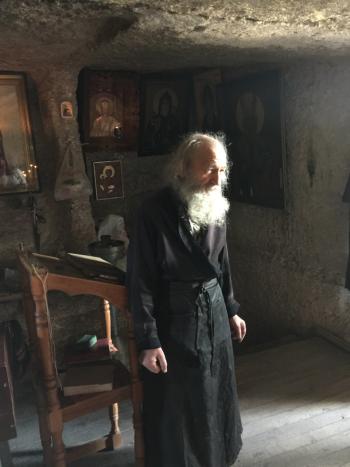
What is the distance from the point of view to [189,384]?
71.6 inches

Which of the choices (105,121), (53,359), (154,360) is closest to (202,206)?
(154,360)

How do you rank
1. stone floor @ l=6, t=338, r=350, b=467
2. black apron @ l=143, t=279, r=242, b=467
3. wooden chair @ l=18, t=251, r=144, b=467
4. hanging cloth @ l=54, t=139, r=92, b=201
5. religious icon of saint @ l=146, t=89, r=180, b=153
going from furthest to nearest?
religious icon of saint @ l=146, t=89, r=180, b=153 < hanging cloth @ l=54, t=139, r=92, b=201 < stone floor @ l=6, t=338, r=350, b=467 < black apron @ l=143, t=279, r=242, b=467 < wooden chair @ l=18, t=251, r=144, b=467

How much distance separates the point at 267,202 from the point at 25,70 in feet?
7.31

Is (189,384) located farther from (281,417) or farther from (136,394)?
(281,417)

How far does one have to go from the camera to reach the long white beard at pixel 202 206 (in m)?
1.79

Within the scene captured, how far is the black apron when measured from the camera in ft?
5.86

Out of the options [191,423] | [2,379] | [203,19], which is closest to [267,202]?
[203,19]

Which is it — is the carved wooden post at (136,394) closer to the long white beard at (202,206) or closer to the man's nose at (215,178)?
the long white beard at (202,206)

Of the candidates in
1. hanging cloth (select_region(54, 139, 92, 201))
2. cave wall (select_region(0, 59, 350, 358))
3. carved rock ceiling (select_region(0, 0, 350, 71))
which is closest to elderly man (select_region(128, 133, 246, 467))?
carved rock ceiling (select_region(0, 0, 350, 71))

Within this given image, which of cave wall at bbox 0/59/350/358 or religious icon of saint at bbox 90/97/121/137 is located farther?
religious icon of saint at bbox 90/97/121/137

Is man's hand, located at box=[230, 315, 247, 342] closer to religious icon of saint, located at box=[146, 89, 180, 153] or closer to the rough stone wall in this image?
the rough stone wall

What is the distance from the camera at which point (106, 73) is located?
3.73 meters

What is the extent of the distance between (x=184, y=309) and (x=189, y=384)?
12.7 inches

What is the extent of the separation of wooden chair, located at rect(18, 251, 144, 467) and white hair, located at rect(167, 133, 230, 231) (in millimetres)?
442
